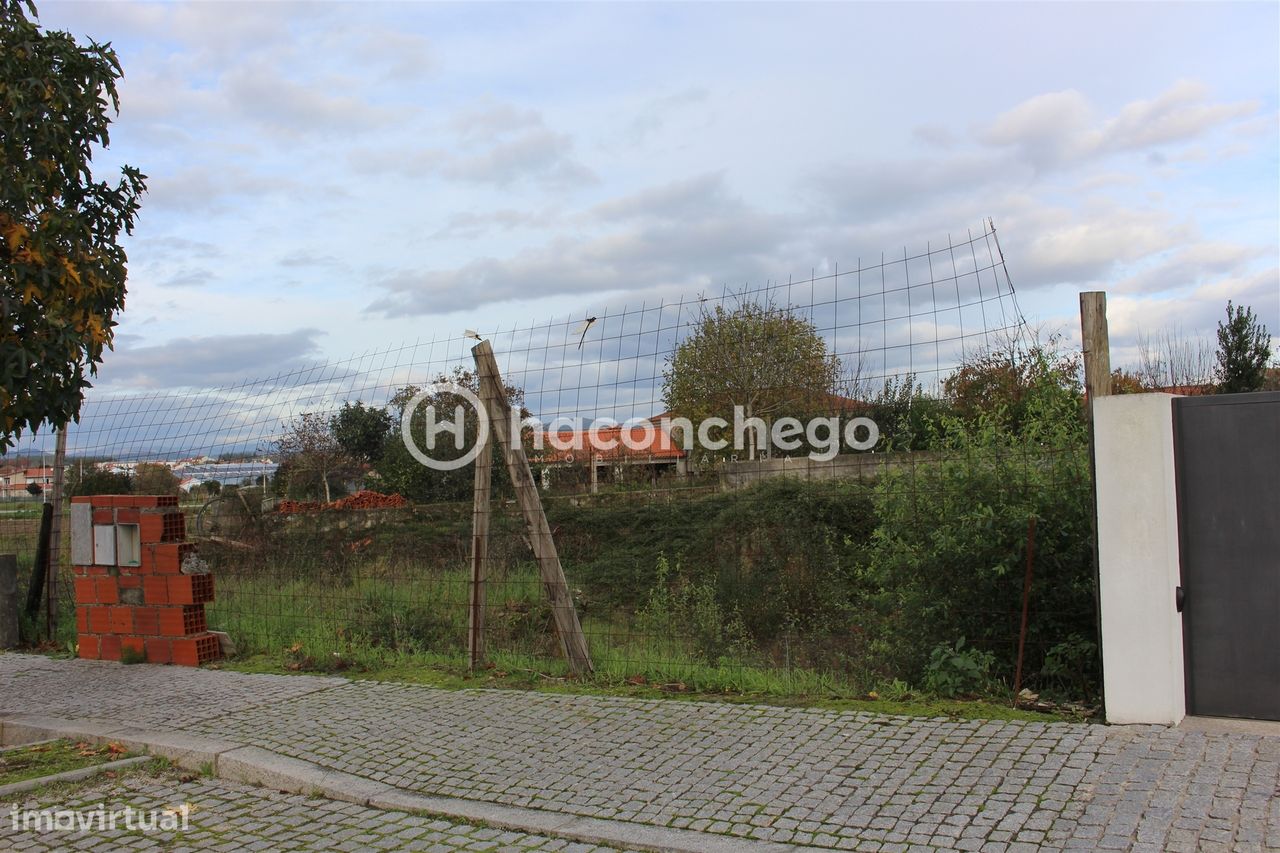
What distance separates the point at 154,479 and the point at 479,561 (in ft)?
21.2

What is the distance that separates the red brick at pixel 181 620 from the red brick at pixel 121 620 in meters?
0.37

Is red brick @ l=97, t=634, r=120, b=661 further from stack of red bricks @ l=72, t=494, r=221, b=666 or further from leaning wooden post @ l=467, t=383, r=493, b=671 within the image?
leaning wooden post @ l=467, t=383, r=493, b=671

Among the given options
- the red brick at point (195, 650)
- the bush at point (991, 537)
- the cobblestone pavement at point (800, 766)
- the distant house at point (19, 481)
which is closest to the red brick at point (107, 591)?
the red brick at point (195, 650)

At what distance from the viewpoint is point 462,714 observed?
20.7 feet

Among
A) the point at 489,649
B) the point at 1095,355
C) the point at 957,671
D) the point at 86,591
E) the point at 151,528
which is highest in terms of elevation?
the point at 1095,355

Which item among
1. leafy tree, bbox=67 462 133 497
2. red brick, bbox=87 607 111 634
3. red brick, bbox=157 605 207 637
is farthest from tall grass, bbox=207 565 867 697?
leafy tree, bbox=67 462 133 497

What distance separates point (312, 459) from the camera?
15.5 m

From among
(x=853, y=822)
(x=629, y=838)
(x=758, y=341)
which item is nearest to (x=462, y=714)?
(x=629, y=838)

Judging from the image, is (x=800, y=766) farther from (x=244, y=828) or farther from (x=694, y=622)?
(x=694, y=622)

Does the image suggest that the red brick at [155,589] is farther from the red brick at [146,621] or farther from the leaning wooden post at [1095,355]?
the leaning wooden post at [1095,355]

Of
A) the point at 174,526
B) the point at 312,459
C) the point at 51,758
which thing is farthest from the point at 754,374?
the point at 51,758

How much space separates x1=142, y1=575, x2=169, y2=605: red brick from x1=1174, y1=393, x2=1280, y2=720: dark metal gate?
7682 mm

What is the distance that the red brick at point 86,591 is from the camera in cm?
884

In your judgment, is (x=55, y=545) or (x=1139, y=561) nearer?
(x=1139, y=561)
